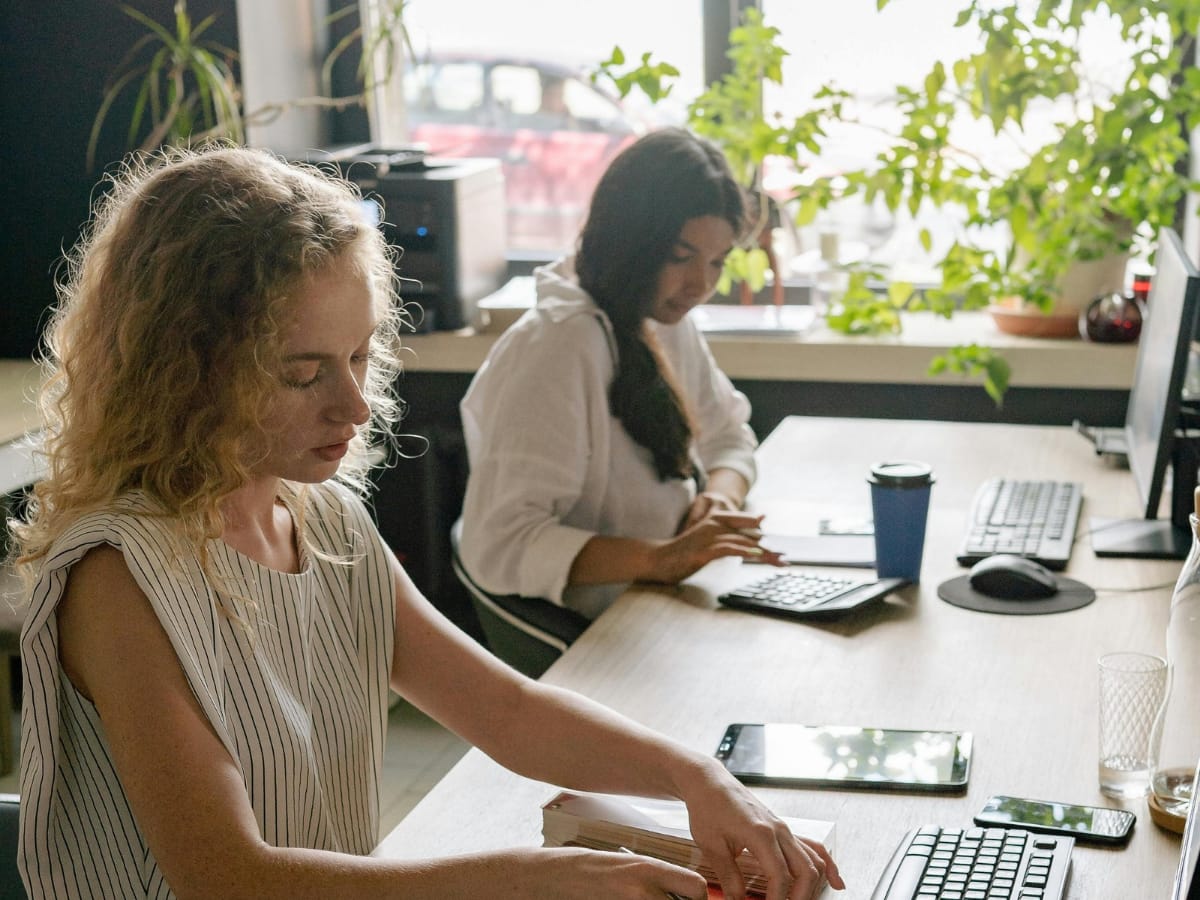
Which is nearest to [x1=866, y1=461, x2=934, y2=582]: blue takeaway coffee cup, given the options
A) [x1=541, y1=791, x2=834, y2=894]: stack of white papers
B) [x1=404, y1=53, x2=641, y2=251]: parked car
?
[x1=541, y1=791, x2=834, y2=894]: stack of white papers

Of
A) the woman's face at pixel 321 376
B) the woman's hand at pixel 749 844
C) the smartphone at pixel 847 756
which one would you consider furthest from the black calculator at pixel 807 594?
the woman's face at pixel 321 376

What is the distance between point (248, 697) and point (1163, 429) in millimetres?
1266

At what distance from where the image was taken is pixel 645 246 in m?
2.10

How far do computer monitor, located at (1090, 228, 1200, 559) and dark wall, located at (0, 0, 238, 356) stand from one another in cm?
219

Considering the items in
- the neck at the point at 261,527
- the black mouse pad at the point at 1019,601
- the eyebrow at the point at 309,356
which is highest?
the eyebrow at the point at 309,356

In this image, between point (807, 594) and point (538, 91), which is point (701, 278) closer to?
point (807, 594)

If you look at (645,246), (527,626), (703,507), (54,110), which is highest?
(54,110)

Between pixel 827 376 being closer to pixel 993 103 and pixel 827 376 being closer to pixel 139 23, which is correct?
pixel 993 103

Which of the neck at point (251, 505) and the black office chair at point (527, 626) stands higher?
the neck at point (251, 505)

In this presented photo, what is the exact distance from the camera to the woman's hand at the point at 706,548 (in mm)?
1859

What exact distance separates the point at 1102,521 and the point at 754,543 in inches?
23.1

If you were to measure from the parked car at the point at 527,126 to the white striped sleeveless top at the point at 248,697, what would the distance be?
92.7 inches

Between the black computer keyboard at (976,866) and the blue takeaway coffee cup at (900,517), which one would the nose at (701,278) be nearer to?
the blue takeaway coffee cup at (900,517)

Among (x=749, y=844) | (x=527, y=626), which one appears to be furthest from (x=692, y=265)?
(x=749, y=844)
